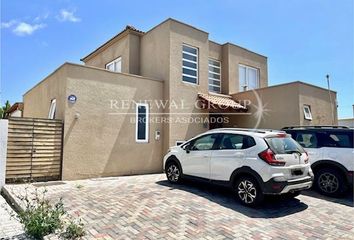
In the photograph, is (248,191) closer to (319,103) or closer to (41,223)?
(41,223)

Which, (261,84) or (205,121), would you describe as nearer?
(205,121)

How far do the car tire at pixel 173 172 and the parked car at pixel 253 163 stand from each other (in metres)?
0.66

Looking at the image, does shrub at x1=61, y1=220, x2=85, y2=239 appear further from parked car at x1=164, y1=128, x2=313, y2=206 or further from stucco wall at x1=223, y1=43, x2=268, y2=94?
stucco wall at x1=223, y1=43, x2=268, y2=94

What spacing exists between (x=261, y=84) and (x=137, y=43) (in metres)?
9.84

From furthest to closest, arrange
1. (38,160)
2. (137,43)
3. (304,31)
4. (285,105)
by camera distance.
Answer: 1. (137,43)
2. (285,105)
3. (304,31)
4. (38,160)

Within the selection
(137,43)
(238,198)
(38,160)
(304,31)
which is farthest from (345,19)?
(38,160)

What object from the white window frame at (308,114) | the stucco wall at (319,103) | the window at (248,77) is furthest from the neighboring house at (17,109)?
the white window frame at (308,114)

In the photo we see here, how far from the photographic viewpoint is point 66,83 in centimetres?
1033

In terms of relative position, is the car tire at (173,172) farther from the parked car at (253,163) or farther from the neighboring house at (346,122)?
the neighboring house at (346,122)

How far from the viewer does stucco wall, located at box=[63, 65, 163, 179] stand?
1041cm

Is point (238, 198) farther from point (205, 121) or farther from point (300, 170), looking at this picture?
point (205, 121)

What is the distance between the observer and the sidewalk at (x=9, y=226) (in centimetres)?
513

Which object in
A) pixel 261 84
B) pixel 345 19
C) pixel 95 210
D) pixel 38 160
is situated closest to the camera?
pixel 95 210

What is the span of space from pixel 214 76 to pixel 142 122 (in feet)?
22.6
